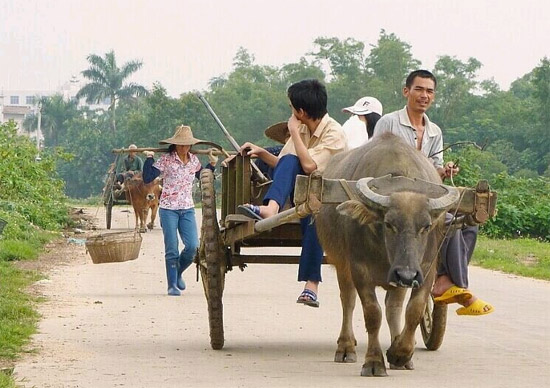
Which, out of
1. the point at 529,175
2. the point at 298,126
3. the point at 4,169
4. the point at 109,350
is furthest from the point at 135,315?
the point at 529,175

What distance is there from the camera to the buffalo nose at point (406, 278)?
294 inches

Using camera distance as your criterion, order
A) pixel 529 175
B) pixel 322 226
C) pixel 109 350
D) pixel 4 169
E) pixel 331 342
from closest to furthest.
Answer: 1. pixel 322 226
2. pixel 109 350
3. pixel 331 342
4. pixel 4 169
5. pixel 529 175

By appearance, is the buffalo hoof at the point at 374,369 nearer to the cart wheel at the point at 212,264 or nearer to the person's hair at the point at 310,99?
the cart wheel at the point at 212,264

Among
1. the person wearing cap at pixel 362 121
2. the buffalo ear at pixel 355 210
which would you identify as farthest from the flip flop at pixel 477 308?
the person wearing cap at pixel 362 121

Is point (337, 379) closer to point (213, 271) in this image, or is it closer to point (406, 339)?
point (406, 339)

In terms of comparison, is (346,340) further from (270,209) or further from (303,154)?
(303,154)

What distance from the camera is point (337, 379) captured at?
26.5ft

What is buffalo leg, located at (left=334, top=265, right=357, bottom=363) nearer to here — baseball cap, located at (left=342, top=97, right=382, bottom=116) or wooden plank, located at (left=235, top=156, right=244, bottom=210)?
wooden plank, located at (left=235, top=156, right=244, bottom=210)

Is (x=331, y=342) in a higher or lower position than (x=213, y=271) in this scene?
lower

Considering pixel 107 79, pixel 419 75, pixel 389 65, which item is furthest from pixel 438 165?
pixel 107 79

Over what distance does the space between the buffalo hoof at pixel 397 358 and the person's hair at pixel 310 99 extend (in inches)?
88.2

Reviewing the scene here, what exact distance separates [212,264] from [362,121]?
2.01m

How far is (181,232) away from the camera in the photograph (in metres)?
14.4

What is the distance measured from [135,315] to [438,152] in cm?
425
